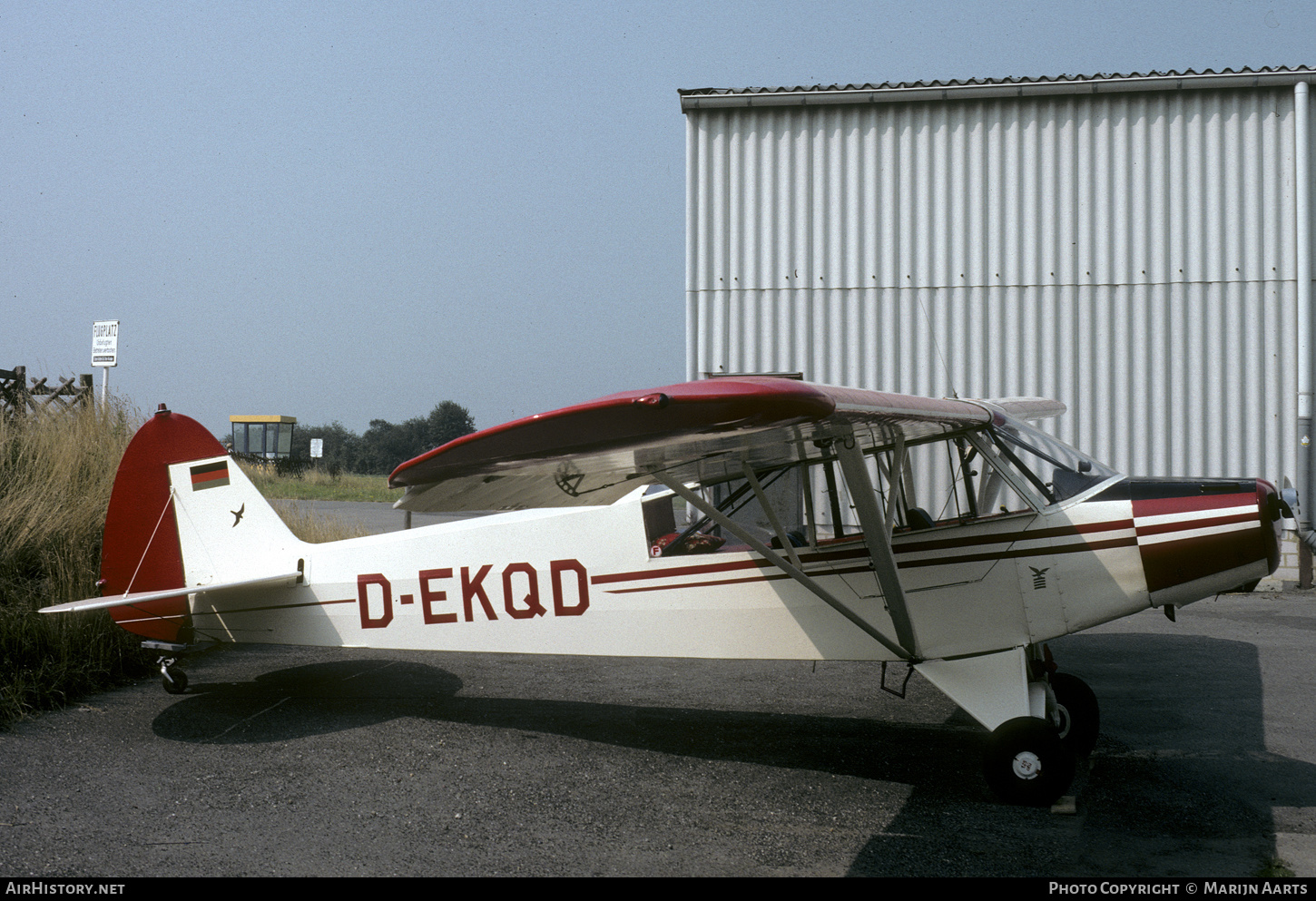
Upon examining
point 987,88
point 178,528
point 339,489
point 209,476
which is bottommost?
point 339,489

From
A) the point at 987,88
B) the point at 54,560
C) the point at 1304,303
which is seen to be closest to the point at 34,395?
the point at 54,560

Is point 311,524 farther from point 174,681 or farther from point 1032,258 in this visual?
point 1032,258

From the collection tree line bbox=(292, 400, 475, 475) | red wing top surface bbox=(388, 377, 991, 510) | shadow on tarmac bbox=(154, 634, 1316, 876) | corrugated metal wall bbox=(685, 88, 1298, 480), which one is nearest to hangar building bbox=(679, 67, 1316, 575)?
corrugated metal wall bbox=(685, 88, 1298, 480)

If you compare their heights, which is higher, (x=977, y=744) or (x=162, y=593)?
(x=162, y=593)

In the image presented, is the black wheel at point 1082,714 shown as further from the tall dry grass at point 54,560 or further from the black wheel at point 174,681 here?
the tall dry grass at point 54,560

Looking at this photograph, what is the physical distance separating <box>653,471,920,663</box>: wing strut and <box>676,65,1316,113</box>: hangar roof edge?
8375 mm

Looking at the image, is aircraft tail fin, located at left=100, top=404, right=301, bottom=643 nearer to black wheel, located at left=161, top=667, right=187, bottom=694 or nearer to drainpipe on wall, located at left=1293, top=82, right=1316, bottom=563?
black wheel, located at left=161, top=667, right=187, bottom=694

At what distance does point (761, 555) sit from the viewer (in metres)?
4.87

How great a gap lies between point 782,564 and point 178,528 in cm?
399

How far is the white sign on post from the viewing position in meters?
10.0

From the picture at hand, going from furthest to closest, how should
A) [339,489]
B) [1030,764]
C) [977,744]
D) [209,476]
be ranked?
[339,489] → [209,476] → [977,744] → [1030,764]

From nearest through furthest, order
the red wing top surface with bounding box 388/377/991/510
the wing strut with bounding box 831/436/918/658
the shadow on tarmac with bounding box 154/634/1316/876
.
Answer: the red wing top surface with bounding box 388/377/991/510, the shadow on tarmac with bounding box 154/634/1316/876, the wing strut with bounding box 831/436/918/658
